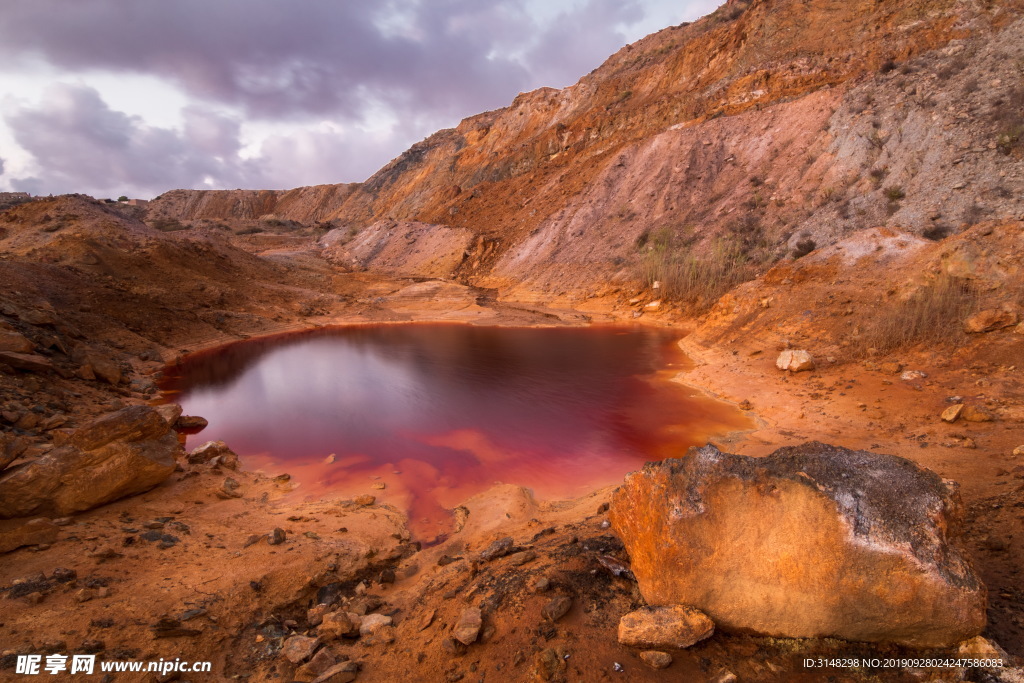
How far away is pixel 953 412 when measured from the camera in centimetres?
690

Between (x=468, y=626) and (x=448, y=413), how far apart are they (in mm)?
7452

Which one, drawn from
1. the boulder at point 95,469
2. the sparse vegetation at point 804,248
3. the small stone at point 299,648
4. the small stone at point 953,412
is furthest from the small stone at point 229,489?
the sparse vegetation at point 804,248

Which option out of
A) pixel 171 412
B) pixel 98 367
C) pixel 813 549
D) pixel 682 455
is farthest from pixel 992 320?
pixel 98 367

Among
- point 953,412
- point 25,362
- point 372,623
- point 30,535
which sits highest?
point 25,362

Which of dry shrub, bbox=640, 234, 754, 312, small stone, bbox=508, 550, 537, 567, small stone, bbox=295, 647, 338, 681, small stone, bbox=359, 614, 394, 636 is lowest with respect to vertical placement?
small stone, bbox=359, 614, 394, 636

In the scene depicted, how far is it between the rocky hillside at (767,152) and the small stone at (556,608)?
17778 millimetres

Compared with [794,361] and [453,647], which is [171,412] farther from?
[794,361]

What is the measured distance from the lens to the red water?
7684 millimetres

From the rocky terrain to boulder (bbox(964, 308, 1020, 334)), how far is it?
0.04m

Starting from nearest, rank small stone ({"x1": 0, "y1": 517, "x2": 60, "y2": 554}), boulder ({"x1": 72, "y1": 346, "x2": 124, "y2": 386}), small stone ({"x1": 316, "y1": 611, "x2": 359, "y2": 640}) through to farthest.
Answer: small stone ({"x1": 316, "y1": 611, "x2": 359, "y2": 640}) → small stone ({"x1": 0, "y1": 517, "x2": 60, "y2": 554}) → boulder ({"x1": 72, "y1": 346, "x2": 124, "y2": 386})

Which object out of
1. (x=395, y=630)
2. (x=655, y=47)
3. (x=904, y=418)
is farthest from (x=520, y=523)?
(x=655, y=47)

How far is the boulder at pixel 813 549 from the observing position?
2.51m

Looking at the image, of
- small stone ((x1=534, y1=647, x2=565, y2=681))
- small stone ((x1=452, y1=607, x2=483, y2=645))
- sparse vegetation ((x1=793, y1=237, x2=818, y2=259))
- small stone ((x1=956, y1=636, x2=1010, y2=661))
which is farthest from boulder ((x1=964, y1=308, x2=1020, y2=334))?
small stone ((x1=452, y1=607, x2=483, y2=645))

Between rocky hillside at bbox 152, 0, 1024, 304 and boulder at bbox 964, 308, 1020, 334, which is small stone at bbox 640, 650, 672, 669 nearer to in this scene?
boulder at bbox 964, 308, 1020, 334
